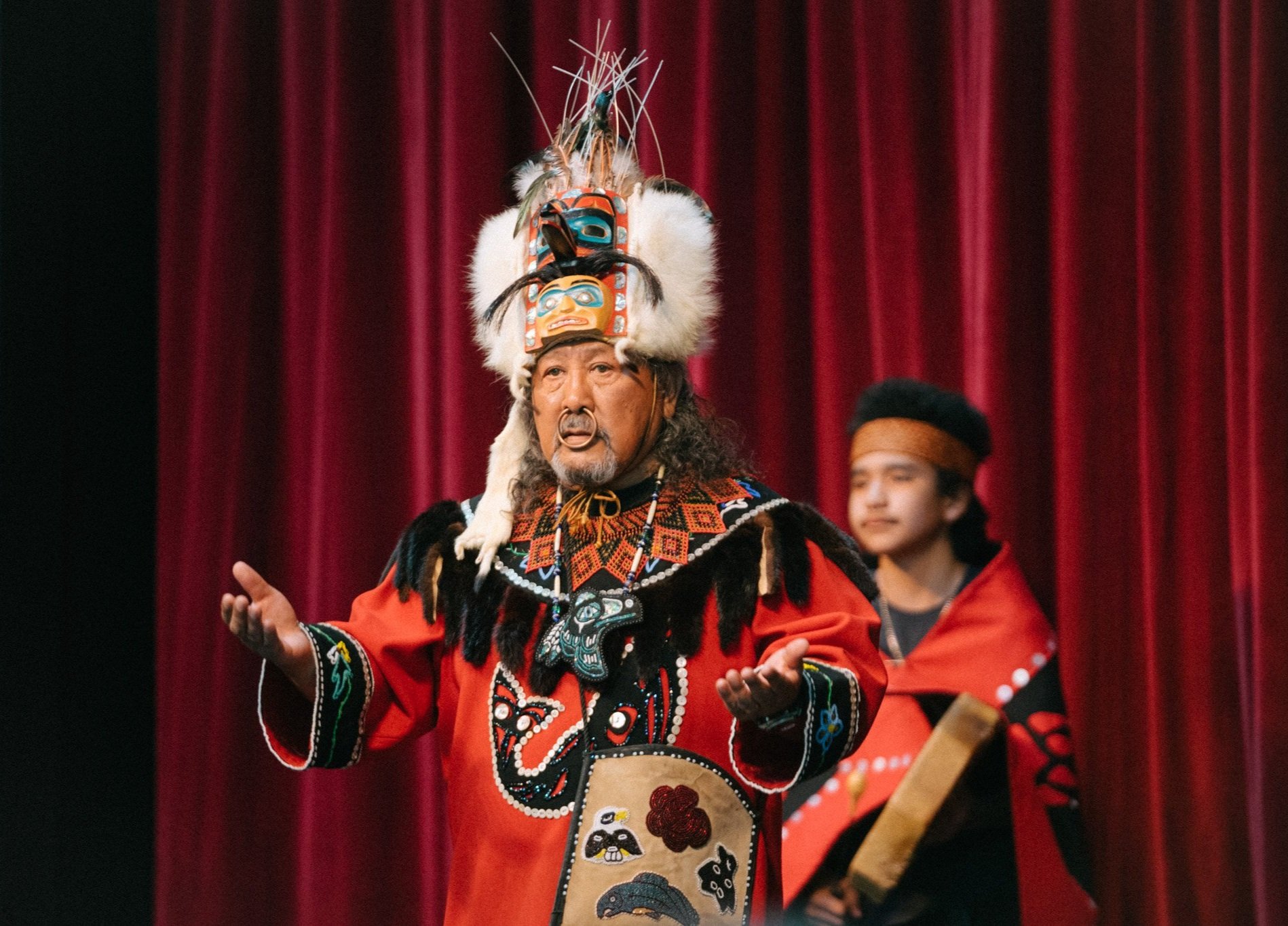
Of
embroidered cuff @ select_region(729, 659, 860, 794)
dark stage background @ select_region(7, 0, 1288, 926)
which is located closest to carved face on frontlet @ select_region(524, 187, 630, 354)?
embroidered cuff @ select_region(729, 659, 860, 794)

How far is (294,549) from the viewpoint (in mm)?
3199

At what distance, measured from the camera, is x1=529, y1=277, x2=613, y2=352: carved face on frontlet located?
6.52 ft

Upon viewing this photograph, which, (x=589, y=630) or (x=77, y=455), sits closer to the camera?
(x=589, y=630)

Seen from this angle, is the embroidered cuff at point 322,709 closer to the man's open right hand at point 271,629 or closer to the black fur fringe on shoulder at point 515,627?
the man's open right hand at point 271,629

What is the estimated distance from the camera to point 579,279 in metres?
2.02

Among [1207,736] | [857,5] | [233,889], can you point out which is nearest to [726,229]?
[857,5]

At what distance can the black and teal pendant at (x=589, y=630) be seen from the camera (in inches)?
72.9

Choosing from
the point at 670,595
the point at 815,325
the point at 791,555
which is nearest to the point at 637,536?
the point at 670,595

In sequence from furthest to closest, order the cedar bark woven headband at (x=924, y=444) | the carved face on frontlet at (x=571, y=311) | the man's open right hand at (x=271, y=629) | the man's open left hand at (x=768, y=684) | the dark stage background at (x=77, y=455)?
the dark stage background at (x=77, y=455), the cedar bark woven headband at (x=924, y=444), the carved face on frontlet at (x=571, y=311), the man's open right hand at (x=271, y=629), the man's open left hand at (x=768, y=684)

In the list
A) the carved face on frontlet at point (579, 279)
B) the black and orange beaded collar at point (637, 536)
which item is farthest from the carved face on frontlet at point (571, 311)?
the black and orange beaded collar at point (637, 536)

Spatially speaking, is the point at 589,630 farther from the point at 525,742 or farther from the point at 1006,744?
the point at 1006,744

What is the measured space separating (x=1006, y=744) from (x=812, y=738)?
3.11 feet

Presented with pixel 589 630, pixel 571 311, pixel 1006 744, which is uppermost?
pixel 571 311

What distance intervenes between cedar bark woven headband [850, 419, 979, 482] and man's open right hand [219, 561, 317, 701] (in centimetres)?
121
